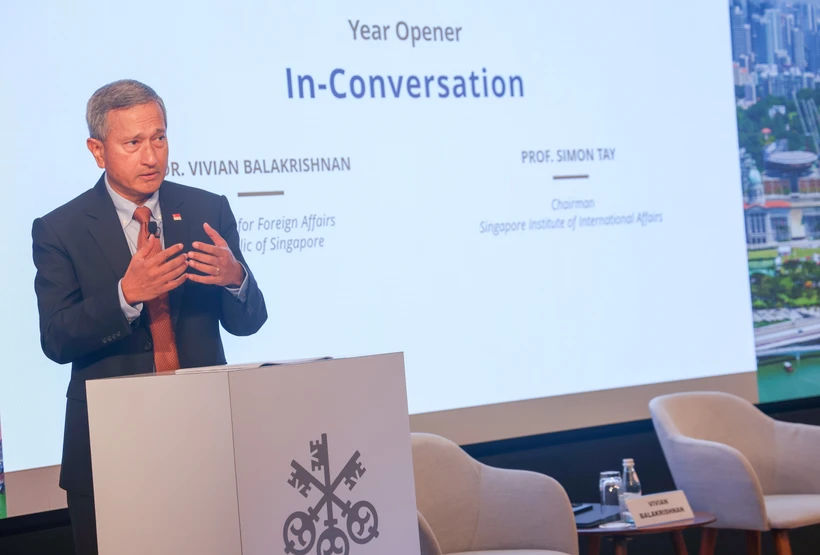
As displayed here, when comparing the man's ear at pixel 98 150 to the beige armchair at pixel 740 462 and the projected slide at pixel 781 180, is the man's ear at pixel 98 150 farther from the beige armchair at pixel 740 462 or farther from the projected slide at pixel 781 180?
the projected slide at pixel 781 180

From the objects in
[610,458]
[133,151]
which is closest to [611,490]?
[610,458]

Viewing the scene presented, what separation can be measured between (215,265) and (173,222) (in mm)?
268

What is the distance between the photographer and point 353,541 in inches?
67.0

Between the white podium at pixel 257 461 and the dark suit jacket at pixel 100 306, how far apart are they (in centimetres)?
115

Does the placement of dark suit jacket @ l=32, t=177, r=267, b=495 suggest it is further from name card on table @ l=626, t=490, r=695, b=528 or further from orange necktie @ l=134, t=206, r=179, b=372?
name card on table @ l=626, t=490, r=695, b=528

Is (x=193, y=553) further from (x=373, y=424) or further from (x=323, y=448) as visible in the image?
(x=373, y=424)

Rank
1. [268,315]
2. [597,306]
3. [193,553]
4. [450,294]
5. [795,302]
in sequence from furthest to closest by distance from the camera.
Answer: [795,302] → [597,306] → [450,294] → [268,315] → [193,553]

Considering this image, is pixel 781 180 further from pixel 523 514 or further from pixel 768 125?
pixel 523 514

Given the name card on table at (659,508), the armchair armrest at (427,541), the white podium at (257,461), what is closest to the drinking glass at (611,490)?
the name card on table at (659,508)

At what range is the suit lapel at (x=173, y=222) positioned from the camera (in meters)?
3.18

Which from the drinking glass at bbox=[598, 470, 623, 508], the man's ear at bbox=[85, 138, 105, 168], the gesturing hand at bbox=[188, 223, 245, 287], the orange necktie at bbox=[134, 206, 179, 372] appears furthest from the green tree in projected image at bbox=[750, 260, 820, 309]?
the man's ear at bbox=[85, 138, 105, 168]

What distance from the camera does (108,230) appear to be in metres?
3.08

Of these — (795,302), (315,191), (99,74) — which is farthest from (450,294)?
(795,302)

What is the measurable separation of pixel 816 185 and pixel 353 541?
3868 mm
